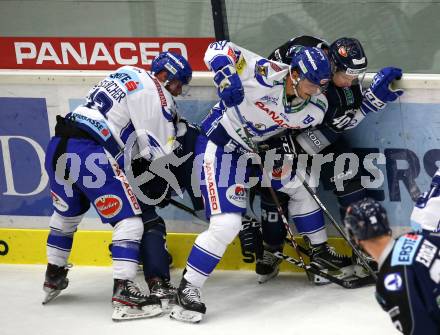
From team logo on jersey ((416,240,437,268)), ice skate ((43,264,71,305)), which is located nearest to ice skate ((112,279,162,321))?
ice skate ((43,264,71,305))

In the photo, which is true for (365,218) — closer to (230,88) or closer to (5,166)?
(230,88)

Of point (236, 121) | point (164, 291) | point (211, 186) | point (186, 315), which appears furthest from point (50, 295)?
point (236, 121)

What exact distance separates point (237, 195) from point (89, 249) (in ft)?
3.86

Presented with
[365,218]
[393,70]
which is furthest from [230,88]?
[365,218]

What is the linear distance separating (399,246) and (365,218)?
0.42 feet

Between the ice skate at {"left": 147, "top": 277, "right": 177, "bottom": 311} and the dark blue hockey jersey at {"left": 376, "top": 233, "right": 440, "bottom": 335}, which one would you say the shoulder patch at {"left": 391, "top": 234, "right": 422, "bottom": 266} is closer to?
the dark blue hockey jersey at {"left": 376, "top": 233, "right": 440, "bottom": 335}

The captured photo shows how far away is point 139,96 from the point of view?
4.34m

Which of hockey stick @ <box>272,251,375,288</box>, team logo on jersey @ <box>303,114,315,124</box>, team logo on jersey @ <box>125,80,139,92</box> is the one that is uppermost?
team logo on jersey @ <box>125,80,139,92</box>

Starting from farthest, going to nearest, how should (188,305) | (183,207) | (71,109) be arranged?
(71,109) < (183,207) < (188,305)

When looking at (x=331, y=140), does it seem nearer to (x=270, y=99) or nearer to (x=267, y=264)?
(x=270, y=99)

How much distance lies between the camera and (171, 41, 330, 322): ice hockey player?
4137 millimetres

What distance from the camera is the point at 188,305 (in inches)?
166

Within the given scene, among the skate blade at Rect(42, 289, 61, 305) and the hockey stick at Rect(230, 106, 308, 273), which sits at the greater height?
the hockey stick at Rect(230, 106, 308, 273)

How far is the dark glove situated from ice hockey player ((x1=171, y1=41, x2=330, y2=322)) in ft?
1.33
